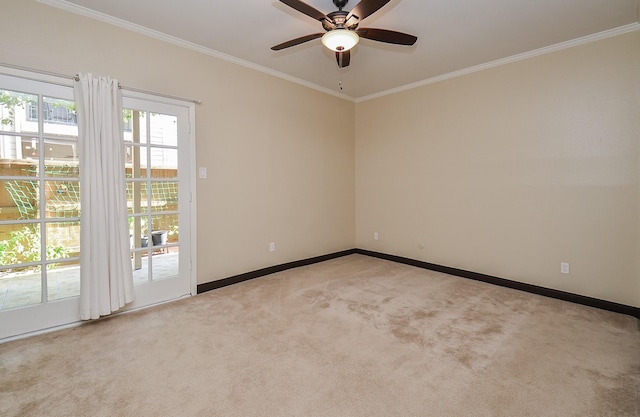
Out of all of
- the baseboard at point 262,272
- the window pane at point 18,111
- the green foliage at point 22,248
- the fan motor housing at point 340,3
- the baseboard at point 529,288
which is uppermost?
the fan motor housing at point 340,3

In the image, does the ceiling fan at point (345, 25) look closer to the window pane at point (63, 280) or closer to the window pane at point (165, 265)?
the window pane at point (165, 265)

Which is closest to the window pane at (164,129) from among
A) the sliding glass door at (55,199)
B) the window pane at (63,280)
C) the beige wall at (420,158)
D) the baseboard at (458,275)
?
the sliding glass door at (55,199)

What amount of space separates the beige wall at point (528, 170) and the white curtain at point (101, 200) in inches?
144

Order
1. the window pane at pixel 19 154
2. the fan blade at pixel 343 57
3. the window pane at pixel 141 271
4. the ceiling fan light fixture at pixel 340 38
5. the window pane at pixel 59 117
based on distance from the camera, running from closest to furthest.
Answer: the ceiling fan light fixture at pixel 340 38
the window pane at pixel 19 154
the window pane at pixel 59 117
the fan blade at pixel 343 57
the window pane at pixel 141 271

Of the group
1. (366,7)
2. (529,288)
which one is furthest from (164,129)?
(529,288)

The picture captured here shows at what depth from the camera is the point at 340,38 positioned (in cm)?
231

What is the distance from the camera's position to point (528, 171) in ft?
Answer: 11.5

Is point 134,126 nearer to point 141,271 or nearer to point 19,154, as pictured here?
point 19,154

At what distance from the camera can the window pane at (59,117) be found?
100 inches

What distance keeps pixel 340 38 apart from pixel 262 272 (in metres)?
2.96

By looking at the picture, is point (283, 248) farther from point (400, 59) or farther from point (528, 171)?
point (528, 171)

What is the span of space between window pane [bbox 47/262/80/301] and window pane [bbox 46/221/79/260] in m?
0.09

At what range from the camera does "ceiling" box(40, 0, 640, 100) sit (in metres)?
2.58

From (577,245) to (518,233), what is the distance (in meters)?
0.55
